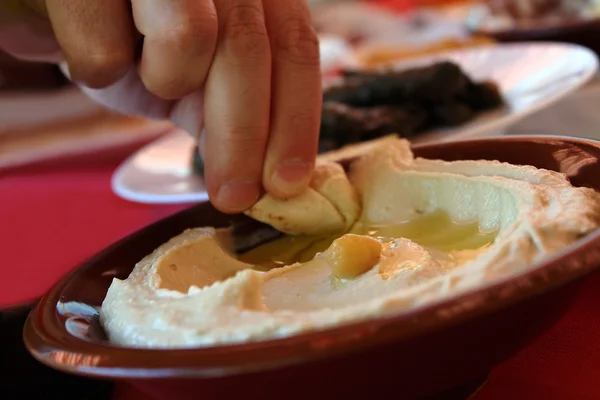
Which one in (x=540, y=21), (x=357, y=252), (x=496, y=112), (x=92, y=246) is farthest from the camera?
(x=540, y=21)

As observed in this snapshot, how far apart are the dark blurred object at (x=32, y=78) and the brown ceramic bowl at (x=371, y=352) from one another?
3191 millimetres

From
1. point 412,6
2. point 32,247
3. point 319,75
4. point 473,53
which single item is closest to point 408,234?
point 319,75

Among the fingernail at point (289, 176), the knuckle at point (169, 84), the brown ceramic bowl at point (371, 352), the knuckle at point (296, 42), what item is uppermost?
the knuckle at point (296, 42)

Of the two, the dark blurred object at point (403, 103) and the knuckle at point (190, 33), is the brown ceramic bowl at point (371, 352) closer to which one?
the knuckle at point (190, 33)

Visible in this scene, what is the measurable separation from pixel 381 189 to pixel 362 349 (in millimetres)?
393

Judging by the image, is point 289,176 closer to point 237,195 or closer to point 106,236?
point 237,195

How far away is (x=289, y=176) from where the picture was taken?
0.73 metres

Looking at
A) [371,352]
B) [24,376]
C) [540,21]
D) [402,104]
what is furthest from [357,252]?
[540,21]

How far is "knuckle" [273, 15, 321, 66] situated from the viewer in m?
0.75

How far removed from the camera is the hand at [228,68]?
25.9 inches

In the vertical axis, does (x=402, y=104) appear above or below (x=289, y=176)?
below

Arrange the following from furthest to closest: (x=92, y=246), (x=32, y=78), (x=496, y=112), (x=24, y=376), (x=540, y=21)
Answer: (x=32, y=78)
(x=540, y=21)
(x=496, y=112)
(x=92, y=246)
(x=24, y=376)

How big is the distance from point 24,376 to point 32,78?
3.09 metres

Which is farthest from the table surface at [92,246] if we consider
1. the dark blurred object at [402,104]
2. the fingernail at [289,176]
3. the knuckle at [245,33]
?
the knuckle at [245,33]
